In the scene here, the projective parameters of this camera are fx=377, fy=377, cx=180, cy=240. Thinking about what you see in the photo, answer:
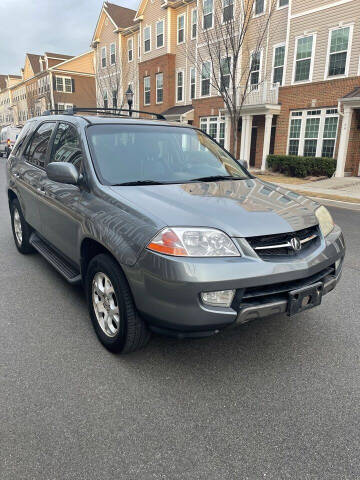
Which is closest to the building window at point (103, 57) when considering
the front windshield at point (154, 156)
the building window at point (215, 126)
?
the building window at point (215, 126)

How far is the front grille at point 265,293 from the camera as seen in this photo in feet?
7.88

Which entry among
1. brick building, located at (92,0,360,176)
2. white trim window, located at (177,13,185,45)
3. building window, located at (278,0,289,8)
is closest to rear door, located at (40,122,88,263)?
brick building, located at (92,0,360,176)

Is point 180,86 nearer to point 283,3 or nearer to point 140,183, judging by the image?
point 283,3

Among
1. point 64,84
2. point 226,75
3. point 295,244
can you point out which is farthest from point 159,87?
point 295,244

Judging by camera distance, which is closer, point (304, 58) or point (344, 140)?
point (344, 140)

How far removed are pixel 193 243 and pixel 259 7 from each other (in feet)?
67.6

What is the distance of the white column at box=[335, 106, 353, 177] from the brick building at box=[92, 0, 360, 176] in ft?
0.13

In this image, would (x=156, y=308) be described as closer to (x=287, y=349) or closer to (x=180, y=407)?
(x=180, y=407)

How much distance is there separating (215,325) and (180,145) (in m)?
2.22

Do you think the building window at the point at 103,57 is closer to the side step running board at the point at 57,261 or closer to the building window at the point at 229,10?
the building window at the point at 229,10

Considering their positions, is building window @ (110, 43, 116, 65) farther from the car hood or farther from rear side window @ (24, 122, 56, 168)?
the car hood

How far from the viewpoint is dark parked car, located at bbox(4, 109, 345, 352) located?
2381 mm

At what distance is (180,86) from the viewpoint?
26.1 m

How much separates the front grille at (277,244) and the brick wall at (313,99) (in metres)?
15.4
